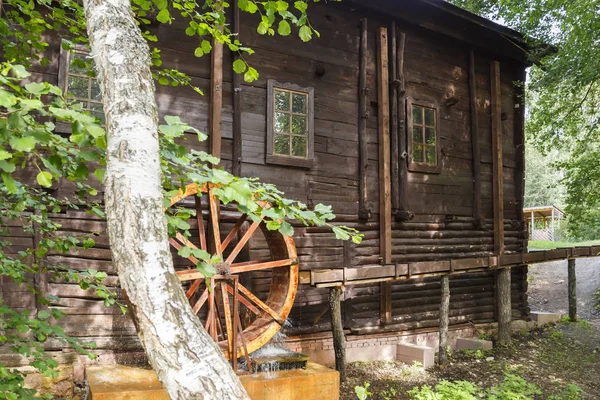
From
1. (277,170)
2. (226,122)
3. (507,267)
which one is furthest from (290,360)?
(507,267)

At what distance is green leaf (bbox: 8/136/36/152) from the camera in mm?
1685

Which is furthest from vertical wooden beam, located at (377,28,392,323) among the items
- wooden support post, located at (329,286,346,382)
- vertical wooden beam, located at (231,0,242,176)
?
vertical wooden beam, located at (231,0,242,176)

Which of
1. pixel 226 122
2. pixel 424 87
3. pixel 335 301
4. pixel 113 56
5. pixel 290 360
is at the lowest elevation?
pixel 290 360

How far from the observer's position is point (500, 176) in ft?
33.7

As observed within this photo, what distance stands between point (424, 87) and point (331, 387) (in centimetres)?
602

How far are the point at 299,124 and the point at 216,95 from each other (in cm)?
148

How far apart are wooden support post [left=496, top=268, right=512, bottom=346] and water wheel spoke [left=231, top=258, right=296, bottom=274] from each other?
487cm

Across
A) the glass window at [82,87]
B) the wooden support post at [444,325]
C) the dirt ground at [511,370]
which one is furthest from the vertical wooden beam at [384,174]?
the glass window at [82,87]

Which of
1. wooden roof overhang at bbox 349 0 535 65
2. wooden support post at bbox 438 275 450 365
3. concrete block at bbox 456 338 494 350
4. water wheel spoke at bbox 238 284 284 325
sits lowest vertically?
concrete block at bbox 456 338 494 350

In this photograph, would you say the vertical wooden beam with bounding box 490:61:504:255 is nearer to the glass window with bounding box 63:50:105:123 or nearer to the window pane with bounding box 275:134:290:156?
the window pane with bounding box 275:134:290:156

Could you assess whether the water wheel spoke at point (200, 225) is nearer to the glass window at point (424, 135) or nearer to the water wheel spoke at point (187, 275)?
the water wheel spoke at point (187, 275)

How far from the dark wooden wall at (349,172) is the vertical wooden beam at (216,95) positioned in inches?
5.3

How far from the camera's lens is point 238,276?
6613mm

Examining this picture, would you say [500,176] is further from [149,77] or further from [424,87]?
[149,77]
